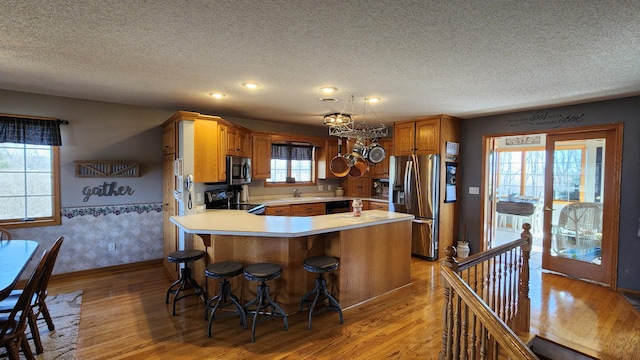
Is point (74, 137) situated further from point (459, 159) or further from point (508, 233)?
point (508, 233)

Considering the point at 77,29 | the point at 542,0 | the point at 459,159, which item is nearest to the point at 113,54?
the point at 77,29

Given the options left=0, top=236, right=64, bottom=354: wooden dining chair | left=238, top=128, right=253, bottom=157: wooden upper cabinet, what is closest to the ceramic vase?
left=238, top=128, right=253, bottom=157: wooden upper cabinet

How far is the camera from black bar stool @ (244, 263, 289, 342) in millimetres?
2574

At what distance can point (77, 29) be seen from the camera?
1.93 meters

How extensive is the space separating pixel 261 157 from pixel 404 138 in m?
2.55

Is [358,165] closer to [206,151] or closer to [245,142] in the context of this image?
[206,151]

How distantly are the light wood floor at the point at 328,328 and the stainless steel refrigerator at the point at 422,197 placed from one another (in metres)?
1.28

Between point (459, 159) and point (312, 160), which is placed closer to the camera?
point (459, 159)

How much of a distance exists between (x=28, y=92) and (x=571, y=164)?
7025 millimetres

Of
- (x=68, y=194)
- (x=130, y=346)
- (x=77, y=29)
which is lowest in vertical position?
A: (x=130, y=346)

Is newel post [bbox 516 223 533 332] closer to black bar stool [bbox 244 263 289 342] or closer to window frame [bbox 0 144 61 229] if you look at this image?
black bar stool [bbox 244 263 289 342]

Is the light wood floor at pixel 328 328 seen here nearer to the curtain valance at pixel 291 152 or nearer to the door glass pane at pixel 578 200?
the door glass pane at pixel 578 200

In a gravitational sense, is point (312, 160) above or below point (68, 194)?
above

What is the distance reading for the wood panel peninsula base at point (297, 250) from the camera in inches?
117
